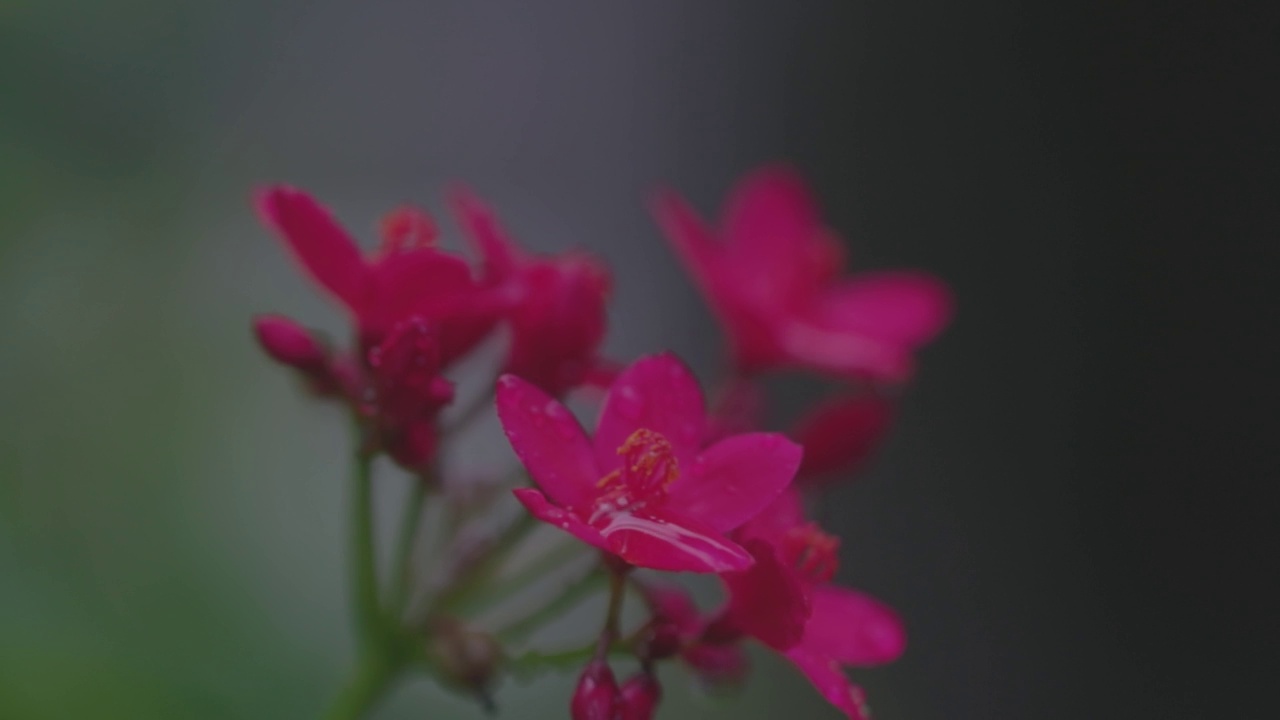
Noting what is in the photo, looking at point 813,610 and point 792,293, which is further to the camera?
point 792,293

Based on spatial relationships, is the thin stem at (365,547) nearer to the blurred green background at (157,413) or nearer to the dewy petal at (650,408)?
the dewy petal at (650,408)

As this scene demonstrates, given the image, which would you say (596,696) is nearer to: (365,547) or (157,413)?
(365,547)

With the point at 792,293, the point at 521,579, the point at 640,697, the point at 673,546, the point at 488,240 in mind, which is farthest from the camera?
the point at 792,293

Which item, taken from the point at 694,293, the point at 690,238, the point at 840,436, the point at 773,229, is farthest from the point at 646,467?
the point at 694,293

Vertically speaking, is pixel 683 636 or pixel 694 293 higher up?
pixel 683 636

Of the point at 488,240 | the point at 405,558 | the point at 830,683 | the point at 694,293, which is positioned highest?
the point at 488,240

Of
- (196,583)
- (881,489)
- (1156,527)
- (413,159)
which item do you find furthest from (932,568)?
(196,583)
